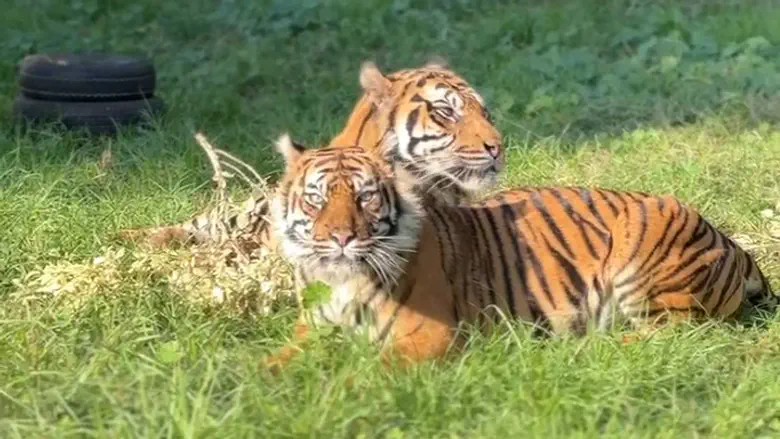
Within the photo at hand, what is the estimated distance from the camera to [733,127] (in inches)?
302

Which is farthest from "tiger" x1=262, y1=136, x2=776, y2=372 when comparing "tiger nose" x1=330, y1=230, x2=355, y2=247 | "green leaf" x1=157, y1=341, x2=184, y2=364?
"green leaf" x1=157, y1=341, x2=184, y2=364

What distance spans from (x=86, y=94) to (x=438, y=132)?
301cm

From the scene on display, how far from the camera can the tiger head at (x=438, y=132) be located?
5.00 meters

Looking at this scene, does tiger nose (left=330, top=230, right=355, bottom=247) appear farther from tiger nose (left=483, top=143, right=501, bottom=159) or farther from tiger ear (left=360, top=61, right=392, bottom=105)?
tiger ear (left=360, top=61, right=392, bottom=105)

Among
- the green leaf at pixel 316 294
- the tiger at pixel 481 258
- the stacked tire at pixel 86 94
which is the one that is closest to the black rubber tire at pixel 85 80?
the stacked tire at pixel 86 94

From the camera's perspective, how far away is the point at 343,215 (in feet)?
13.6

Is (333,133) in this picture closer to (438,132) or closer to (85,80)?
(85,80)

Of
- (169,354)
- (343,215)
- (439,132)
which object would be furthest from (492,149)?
(169,354)

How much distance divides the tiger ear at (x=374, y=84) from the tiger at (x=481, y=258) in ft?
1.54

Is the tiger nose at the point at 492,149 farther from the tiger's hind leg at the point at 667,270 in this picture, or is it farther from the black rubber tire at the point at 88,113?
the black rubber tire at the point at 88,113

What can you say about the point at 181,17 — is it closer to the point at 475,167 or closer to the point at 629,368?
the point at 475,167

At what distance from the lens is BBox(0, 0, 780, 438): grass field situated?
12.3 ft

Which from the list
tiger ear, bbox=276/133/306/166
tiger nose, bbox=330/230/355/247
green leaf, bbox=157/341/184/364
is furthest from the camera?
tiger ear, bbox=276/133/306/166

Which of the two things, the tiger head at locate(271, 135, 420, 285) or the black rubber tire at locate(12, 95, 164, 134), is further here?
the black rubber tire at locate(12, 95, 164, 134)
